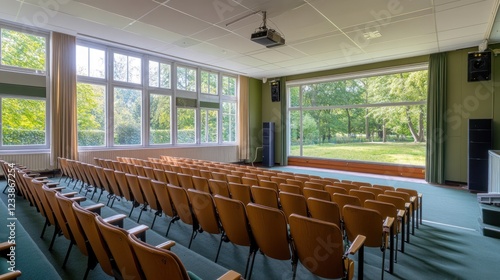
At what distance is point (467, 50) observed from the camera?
724 centimetres

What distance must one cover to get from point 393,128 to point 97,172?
926cm

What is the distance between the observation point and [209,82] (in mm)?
10586

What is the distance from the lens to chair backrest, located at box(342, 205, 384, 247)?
2371 mm

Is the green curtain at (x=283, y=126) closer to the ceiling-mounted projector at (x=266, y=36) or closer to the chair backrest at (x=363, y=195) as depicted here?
the ceiling-mounted projector at (x=266, y=36)

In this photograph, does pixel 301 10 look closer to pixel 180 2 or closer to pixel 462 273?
pixel 180 2

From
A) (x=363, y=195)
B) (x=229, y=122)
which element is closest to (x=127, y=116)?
(x=229, y=122)

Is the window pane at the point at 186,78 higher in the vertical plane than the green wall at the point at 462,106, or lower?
higher

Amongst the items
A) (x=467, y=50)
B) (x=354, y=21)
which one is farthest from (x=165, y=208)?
(x=467, y=50)

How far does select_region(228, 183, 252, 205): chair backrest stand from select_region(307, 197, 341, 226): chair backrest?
0.84m

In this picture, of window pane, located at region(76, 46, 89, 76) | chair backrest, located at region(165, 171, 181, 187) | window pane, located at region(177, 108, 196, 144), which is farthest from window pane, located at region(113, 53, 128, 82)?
chair backrest, located at region(165, 171, 181, 187)

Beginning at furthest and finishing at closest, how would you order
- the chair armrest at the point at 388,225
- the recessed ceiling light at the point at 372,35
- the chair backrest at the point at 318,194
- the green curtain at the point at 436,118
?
the green curtain at the point at 436,118 → the recessed ceiling light at the point at 372,35 → the chair backrest at the point at 318,194 → the chair armrest at the point at 388,225

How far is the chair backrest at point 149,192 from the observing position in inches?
130

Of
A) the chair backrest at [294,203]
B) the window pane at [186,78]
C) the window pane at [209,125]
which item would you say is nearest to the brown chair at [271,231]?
the chair backrest at [294,203]

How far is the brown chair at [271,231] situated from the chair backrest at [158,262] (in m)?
0.92
